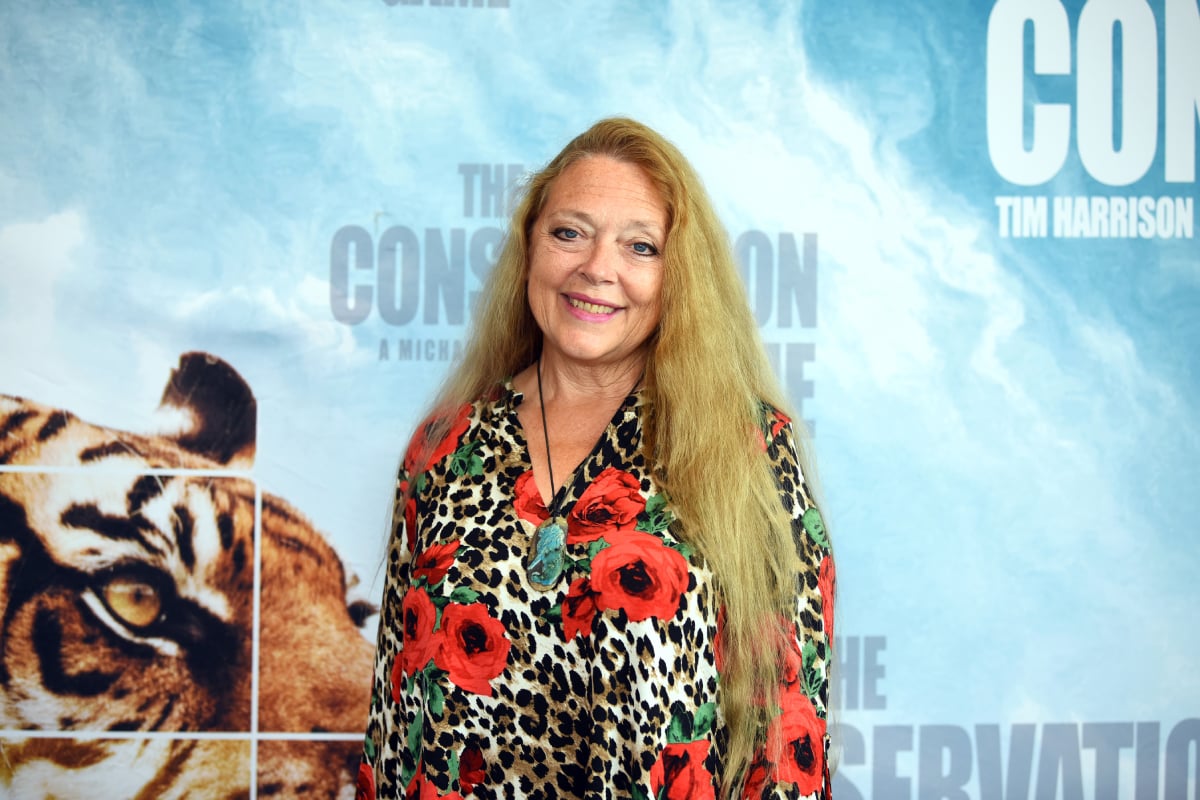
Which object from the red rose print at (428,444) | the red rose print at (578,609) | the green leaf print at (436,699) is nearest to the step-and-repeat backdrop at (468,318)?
the red rose print at (428,444)

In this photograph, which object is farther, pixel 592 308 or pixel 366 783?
pixel 366 783

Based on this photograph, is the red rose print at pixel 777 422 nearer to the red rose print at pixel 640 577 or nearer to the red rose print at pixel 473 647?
the red rose print at pixel 640 577

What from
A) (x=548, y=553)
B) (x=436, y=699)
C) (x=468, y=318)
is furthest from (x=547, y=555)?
(x=468, y=318)

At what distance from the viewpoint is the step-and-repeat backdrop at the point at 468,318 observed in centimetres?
232

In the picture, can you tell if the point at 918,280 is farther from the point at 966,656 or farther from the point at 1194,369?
the point at 966,656

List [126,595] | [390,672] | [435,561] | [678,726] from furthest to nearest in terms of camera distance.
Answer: [126,595], [390,672], [435,561], [678,726]

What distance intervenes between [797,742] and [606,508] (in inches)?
15.1

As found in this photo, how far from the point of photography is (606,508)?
1.43 meters

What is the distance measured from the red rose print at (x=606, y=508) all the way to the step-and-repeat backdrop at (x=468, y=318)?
3.23ft

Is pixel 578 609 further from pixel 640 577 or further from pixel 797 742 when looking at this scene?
pixel 797 742

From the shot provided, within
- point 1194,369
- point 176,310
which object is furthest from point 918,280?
point 176,310

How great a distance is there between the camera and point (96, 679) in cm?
235

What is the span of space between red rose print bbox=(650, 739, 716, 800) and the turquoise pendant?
0.84ft

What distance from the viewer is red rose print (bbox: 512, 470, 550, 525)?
1451 millimetres
